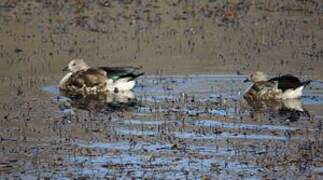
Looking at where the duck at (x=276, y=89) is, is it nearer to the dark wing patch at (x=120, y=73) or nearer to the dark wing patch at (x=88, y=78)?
the dark wing patch at (x=120, y=73)

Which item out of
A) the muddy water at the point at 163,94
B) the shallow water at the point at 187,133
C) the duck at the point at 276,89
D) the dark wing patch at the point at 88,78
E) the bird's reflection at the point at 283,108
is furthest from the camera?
the dark wing patch at the point at 88,78

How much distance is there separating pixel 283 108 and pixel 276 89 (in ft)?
3.17

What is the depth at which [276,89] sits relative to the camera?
1903cm

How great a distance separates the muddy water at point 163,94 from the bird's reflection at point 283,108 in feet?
0.13

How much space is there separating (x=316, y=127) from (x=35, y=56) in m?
9.56

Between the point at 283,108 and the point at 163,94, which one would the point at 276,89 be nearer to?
the point at 283,108

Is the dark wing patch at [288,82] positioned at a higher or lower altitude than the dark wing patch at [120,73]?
lower

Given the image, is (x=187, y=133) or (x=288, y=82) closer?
(x=187, y=133)

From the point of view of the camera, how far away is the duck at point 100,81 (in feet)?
65.8

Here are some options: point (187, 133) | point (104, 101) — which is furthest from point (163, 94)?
point (187, 133)

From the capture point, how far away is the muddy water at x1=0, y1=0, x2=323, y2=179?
13602 mm

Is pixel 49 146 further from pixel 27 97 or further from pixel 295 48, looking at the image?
pixel 295 48

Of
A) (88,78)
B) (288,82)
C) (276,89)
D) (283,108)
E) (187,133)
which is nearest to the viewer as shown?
(187,133)

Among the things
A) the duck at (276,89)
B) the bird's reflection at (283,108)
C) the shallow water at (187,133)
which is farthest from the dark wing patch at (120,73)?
the bird's reflection at (283,108)
